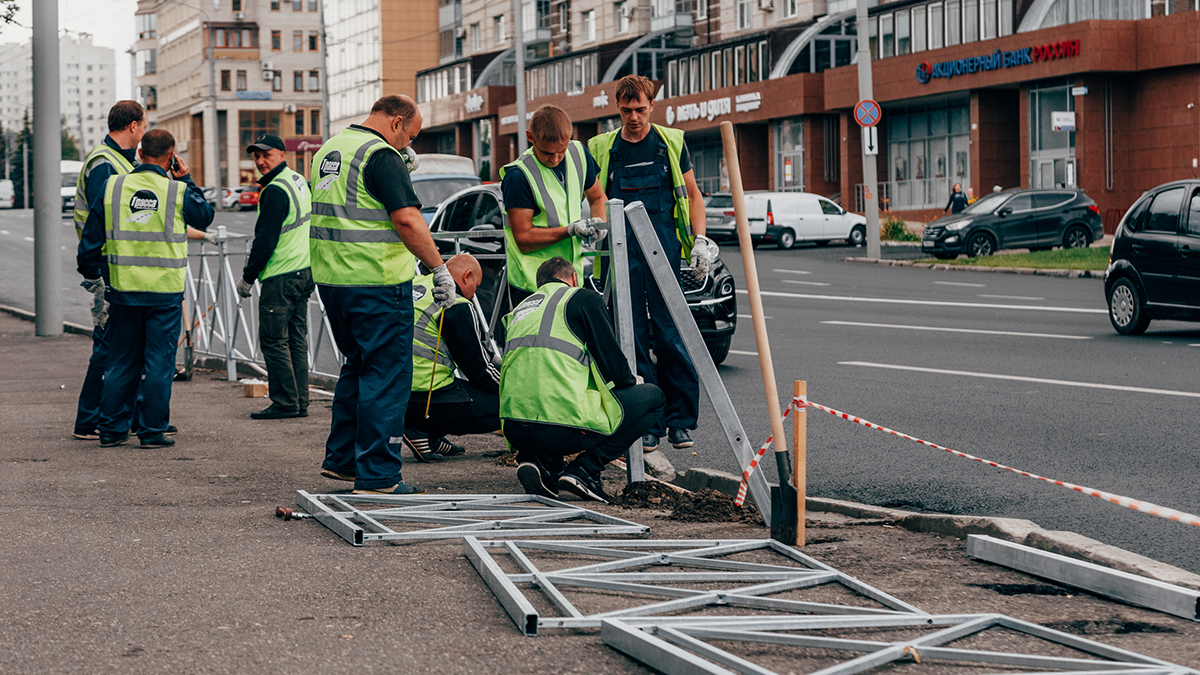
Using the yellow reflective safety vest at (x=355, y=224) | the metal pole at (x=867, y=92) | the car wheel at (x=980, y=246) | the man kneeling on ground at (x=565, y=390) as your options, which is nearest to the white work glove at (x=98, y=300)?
the yellow reflective safety vest at (x=355, y=224)

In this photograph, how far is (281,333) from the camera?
9.44 m

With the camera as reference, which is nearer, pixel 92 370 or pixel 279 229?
pixel 92 370

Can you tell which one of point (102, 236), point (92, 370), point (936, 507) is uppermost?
point (102, 236)

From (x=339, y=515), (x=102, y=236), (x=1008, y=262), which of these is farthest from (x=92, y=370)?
(x=1008, y=262)

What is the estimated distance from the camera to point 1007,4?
38562mm

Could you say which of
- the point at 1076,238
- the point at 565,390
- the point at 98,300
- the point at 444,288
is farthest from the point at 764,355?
the point at 1076,238

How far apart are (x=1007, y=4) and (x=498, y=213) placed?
1141 inches

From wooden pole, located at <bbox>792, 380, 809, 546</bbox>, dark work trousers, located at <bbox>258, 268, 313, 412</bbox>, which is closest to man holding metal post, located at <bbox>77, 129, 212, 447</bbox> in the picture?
dark work trousers, located at <bbox>258, 268, 313, 412</bbox>

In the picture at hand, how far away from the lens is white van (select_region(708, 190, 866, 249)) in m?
36.3

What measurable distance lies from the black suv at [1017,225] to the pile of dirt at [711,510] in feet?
80.8

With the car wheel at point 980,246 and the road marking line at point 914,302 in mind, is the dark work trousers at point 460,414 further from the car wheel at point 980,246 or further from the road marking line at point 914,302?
the car wheel at point 980,246

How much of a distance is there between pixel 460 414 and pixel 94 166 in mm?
3081

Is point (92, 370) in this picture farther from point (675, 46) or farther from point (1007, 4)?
point (675, 46)

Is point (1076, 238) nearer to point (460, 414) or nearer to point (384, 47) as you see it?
point (460, 414)
